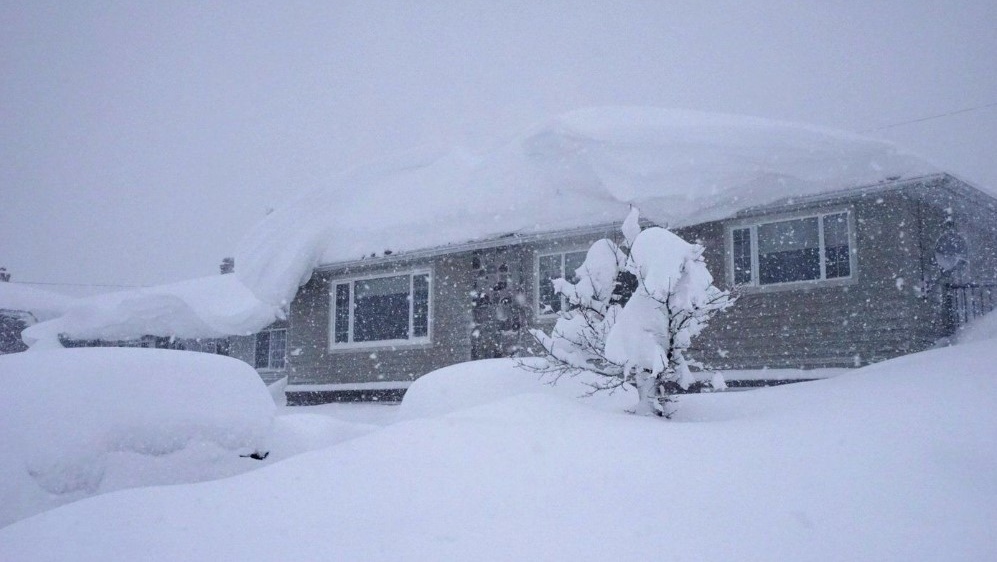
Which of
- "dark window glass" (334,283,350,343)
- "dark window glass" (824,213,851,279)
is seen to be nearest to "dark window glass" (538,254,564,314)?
"dark window glass" (824,213,851,279)

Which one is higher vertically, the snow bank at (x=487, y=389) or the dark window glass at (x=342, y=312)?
the dark window glass at (x=342, y=312)

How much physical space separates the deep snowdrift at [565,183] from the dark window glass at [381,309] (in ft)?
3.50

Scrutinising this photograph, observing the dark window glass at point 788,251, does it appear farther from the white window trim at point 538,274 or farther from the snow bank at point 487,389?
the snow bank at point 487,389

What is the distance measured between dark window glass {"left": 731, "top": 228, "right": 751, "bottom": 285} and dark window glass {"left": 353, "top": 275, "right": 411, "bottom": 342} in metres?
6.61

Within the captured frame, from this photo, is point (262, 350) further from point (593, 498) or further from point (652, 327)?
point (593, 498)

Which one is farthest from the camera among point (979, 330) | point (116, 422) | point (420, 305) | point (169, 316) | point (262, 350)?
point (262, 350)

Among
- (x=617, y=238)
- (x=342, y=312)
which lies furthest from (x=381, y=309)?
(x=617, y=238)

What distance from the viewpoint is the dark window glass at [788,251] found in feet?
31.2

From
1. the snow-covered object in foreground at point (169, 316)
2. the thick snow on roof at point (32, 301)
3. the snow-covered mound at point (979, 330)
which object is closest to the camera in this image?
the snow-covered mound at point (979, 330)

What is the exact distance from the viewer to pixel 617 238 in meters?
10.3

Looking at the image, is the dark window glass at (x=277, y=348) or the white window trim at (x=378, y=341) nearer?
the white window trim at (x=378, y=341)

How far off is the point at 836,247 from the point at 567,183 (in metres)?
4.07

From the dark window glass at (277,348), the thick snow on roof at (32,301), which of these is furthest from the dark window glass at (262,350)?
the thick snow on roof at (32,301)

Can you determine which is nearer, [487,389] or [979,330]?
[487,389]
